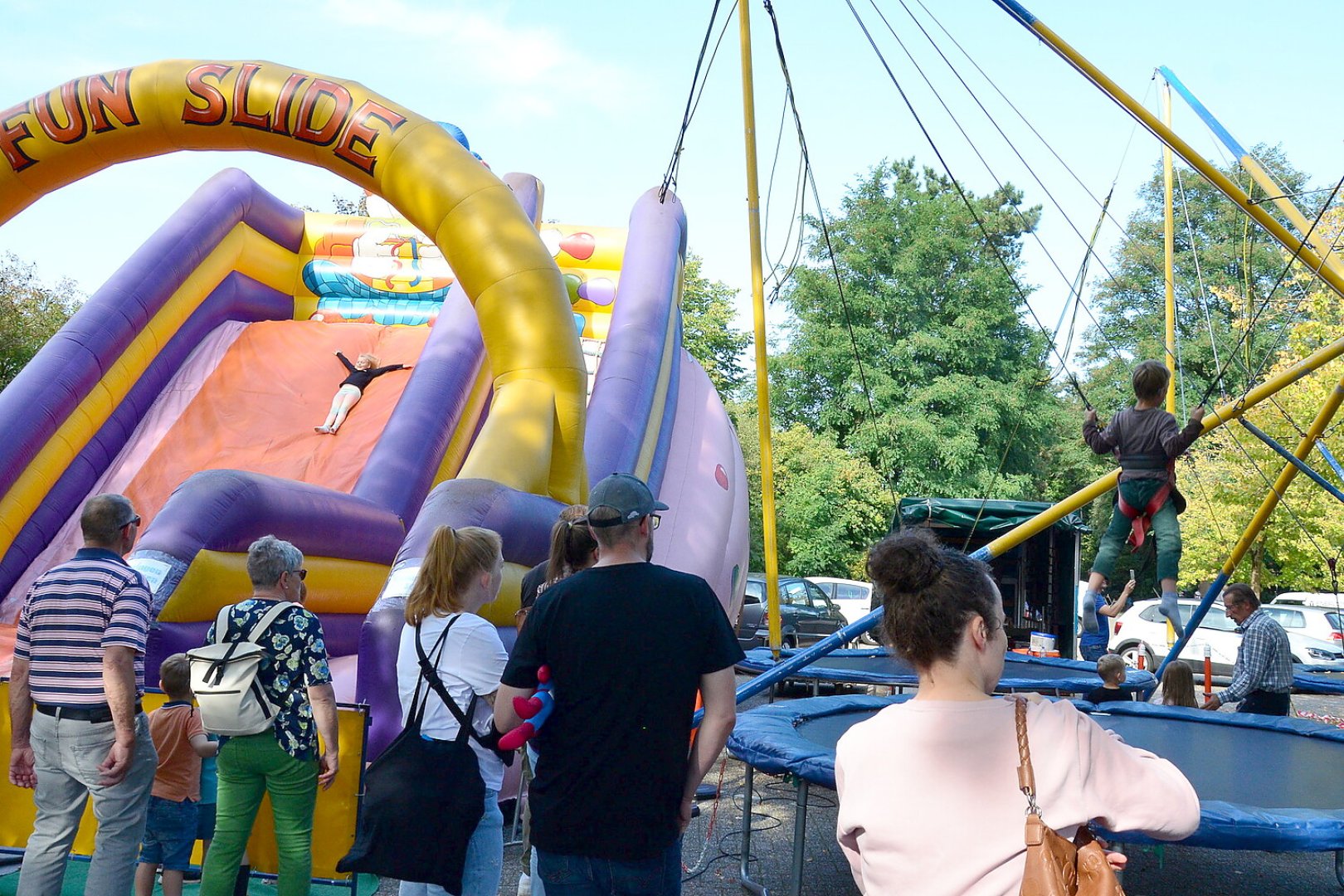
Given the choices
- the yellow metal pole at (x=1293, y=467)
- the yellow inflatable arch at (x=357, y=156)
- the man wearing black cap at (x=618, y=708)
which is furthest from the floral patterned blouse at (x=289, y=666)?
the yellow metal pole at (x=1293, y=467)

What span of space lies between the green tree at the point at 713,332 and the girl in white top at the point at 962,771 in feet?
95.2

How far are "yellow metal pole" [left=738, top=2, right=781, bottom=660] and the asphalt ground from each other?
1.15 m

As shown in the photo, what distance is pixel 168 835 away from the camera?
12.8ft

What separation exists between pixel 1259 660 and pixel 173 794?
570cm

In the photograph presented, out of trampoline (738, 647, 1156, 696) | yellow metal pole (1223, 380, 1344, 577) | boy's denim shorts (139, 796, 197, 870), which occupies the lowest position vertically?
boy's denim shorts (139, 796, 197, 870)

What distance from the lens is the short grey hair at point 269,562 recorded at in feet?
11.3

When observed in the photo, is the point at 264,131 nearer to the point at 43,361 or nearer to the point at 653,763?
the point at 43,361

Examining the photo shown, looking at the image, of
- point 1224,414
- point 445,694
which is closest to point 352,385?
point 1224,414

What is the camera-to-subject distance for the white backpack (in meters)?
3.32

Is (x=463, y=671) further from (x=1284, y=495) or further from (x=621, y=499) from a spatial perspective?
(x=1284, y=495)

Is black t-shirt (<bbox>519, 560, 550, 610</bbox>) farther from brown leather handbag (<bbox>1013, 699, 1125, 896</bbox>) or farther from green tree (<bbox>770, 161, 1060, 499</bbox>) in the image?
green tree (<bbox>770, 161, 1060, 499</bbox>)

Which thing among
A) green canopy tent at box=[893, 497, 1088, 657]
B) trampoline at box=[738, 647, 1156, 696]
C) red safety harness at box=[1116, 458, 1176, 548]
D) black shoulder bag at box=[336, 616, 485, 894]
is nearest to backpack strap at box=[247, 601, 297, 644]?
black shoulder bag at box=[336, 616, 485, 894]

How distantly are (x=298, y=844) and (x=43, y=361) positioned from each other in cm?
530

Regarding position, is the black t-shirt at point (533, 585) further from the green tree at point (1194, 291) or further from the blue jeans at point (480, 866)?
the green tree at point (1194, 291)
